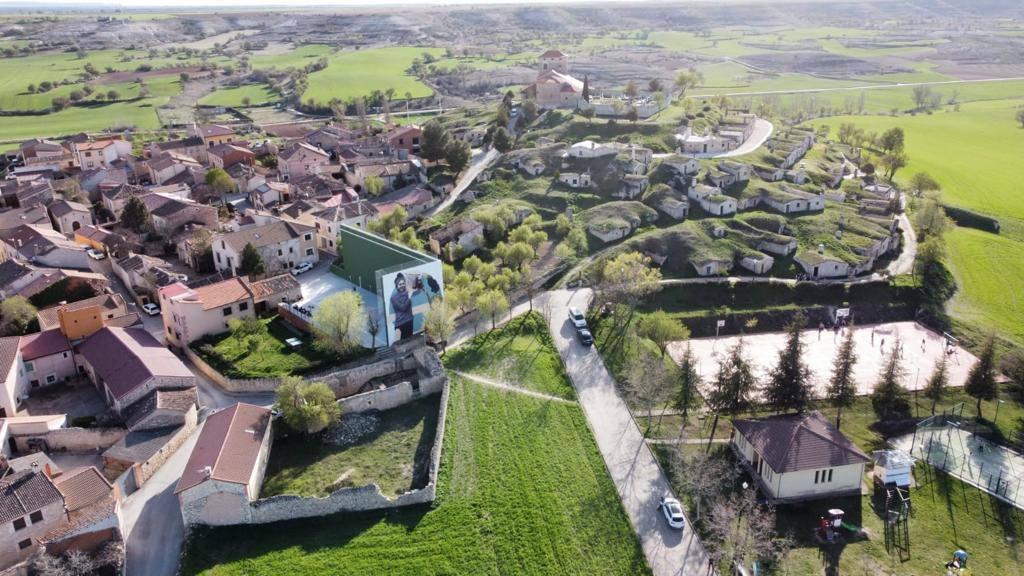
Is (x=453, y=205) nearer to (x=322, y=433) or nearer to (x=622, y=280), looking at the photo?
(x=622, y=280)

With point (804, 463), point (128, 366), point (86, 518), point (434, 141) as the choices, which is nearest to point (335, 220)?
point (128, 366)

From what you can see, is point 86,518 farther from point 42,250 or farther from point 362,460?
point 42,250

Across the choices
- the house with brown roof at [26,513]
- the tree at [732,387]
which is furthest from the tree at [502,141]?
the house with brown roof at [26,513]

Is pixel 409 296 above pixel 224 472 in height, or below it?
above

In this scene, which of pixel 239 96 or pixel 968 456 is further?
A: pixel 239 96

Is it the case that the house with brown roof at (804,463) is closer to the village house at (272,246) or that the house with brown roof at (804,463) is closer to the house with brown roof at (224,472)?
the house with brown roof at (224,472)

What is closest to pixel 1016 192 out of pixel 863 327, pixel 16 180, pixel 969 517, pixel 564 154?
pixel 863 327

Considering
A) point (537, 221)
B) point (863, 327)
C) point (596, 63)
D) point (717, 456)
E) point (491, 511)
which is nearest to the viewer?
point (491, 511)
